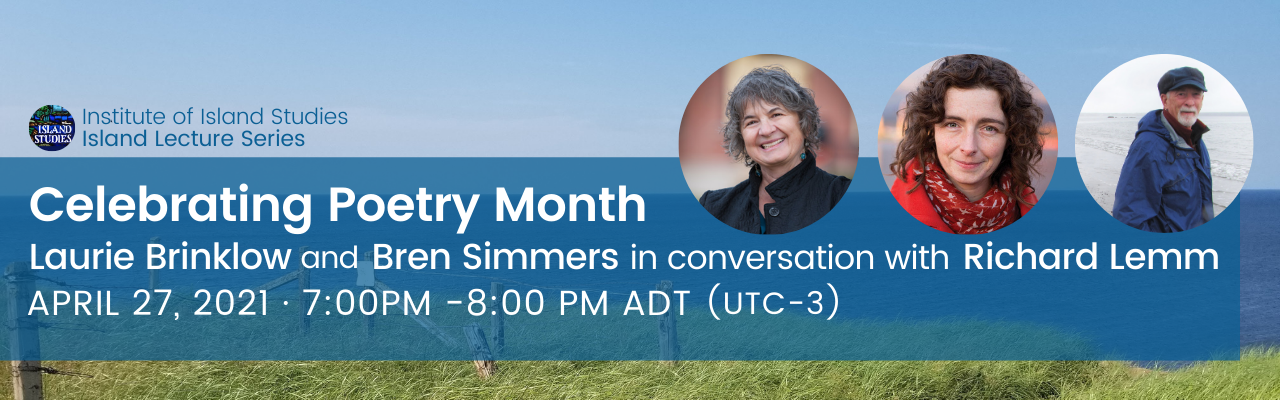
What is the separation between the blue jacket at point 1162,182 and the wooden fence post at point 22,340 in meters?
8.39

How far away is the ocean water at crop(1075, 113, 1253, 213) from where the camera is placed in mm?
6426

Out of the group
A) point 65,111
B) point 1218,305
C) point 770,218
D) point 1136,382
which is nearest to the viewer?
point 770,218

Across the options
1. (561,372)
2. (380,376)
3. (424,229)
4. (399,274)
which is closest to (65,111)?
(380,376)

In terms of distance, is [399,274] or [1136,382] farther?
[399,274]

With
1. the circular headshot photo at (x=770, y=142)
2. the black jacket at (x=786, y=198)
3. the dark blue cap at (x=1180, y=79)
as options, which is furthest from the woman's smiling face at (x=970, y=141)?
the dark blue cap at (x=1180, y=79)

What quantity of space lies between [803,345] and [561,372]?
8.10 ft

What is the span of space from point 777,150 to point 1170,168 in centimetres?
332

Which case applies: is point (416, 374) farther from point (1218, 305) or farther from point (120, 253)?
point (1218, 305)

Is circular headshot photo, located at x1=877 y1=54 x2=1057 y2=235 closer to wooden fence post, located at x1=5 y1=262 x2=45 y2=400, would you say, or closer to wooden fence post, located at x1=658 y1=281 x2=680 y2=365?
wooden fence post, located at x1=658 y1=281 x2=680 y2=365

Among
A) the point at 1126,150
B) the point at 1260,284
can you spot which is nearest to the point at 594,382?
the point at 1126,150

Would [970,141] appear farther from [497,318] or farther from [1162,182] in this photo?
[497,318]

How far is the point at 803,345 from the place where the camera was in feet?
26.3

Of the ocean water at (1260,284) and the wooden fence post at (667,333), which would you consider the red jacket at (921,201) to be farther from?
the ocean water at (1260,284)

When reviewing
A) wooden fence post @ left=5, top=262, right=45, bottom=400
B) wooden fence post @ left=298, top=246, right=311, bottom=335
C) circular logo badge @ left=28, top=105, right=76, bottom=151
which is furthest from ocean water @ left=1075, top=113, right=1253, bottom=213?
circular logo badge @ left=28, top=105, right=76, bottom=151
